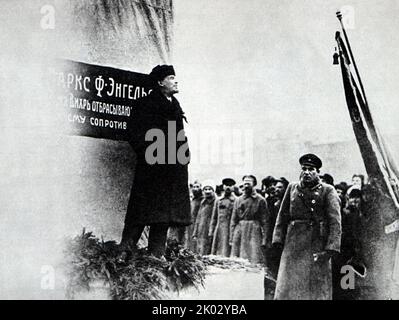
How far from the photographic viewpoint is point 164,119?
5590 mm

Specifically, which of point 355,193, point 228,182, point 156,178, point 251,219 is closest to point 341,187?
point 355,193

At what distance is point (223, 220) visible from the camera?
5.62 metres

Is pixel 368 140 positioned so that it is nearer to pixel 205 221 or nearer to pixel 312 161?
pixel 312 161

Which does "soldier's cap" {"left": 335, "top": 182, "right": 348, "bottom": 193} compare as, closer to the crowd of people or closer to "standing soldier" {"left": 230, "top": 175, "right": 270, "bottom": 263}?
the crowd of people

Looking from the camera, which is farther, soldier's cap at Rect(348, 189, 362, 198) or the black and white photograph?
soldier's cap at Rect(348, 189, 362, 198)

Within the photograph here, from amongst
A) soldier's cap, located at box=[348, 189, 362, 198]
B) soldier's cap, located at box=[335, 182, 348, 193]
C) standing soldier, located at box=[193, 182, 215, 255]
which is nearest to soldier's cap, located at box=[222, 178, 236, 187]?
standing soldier, located at box=[193, 182, 215, 255]

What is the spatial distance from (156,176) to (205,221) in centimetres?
57

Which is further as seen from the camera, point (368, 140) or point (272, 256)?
point (368, 140)

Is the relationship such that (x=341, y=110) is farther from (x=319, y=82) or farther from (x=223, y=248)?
(x=223, y=248)

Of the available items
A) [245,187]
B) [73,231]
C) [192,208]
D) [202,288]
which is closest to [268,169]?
[245,187]

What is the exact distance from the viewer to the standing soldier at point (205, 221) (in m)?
5.61

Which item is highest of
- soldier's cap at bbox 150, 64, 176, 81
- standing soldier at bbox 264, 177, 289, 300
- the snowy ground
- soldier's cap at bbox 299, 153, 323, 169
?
soldier's cap at bbox 150, 64, 176, 81

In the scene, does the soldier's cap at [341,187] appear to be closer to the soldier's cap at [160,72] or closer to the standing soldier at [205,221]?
the standing soldier at [205,221]

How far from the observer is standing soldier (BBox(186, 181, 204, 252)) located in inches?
221
